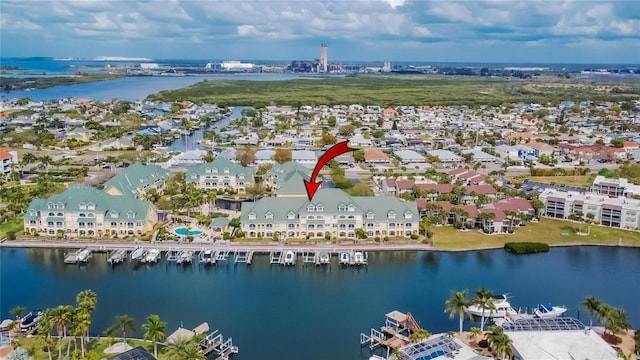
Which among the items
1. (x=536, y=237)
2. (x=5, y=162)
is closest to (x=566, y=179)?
(x=536, y=237)

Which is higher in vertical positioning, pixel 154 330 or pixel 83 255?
pixel 154 330

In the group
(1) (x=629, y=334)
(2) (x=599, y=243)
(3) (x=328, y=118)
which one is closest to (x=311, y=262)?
(1) (x=629, y=334)

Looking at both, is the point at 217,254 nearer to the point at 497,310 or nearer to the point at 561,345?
the point at 497,310

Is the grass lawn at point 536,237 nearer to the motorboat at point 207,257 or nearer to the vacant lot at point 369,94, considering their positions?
the motorboat at point 207,257

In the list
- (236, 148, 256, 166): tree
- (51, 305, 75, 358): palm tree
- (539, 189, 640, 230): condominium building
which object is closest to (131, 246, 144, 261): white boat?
(51, 305, 75, 358): palm tree

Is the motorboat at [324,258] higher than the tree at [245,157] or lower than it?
lower

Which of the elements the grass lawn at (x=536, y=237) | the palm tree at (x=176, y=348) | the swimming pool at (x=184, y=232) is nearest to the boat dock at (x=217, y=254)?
the swimming pool at (x=184, y=232)
